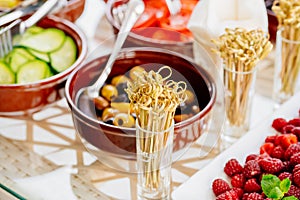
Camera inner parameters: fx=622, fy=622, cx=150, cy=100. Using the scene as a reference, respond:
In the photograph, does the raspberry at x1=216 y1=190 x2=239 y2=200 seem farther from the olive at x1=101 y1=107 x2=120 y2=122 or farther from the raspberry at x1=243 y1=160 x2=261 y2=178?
the olive at x1=101 y1=107 x2=120 y2=122

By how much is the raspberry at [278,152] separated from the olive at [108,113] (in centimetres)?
27

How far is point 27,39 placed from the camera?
1252 millimetres

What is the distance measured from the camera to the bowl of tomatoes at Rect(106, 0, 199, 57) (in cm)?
122

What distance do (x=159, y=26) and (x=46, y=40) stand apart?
235 millimetres

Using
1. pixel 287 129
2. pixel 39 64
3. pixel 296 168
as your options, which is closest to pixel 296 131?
pixel 287 129

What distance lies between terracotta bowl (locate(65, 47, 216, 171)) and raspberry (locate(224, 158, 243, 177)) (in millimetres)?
86

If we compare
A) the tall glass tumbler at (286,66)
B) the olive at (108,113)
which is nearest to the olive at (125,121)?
the olive at (108,113)

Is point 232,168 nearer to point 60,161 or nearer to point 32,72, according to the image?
point 60,161

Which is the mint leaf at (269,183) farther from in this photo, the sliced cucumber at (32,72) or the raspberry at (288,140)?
the sliced cucumber at (32,72)

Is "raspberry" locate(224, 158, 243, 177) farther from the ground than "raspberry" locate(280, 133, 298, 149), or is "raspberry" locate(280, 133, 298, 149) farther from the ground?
"raspberry" locate(280, 133, 298, 149)

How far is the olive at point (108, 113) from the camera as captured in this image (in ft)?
3.50

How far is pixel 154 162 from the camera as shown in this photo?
37.8 inches

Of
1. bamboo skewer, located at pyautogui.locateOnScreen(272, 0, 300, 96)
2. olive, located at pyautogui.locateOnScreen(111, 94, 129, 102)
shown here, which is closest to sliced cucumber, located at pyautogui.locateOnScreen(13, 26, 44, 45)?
olive, located at pyautogui.locateOnScreen(111, 94, 129, 102)

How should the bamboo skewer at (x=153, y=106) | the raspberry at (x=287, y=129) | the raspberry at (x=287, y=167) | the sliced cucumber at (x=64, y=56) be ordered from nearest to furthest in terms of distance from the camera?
the bamboo skewer at (x=153, y=106)
the raspberry at (x=287, y=167)
the raspberry at (x=287, y=129)
the sliced cucumber at (x=64, y=56)
